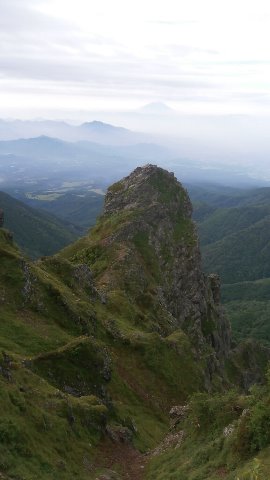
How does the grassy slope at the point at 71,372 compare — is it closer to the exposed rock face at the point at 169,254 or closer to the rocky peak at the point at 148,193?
the exposed rock face at the point at 169,254

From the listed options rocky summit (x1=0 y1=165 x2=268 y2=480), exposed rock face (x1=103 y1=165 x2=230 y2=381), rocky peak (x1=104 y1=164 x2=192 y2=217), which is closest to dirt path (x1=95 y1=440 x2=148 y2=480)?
rocky summit (x1=0 y1=165 x2=268 y2=480)

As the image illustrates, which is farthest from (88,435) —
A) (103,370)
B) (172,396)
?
(172,396)

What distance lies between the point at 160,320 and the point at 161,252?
1832 centimetres

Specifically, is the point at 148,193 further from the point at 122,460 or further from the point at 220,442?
the point at 220,442

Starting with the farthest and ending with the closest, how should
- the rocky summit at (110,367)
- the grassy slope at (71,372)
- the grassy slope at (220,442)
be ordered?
the rocky summit at (110,367)
the grassy slope at (71,372)
the grassy slope at (220,442)

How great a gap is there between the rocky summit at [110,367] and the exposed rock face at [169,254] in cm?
31

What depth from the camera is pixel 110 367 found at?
4181 centimetres

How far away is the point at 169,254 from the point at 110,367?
4765cm

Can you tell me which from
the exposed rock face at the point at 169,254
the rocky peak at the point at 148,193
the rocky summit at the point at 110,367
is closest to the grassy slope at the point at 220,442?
the rocky summit at the point at 110,367

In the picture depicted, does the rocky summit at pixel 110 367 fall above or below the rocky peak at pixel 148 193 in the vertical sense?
below

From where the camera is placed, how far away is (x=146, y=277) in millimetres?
76750

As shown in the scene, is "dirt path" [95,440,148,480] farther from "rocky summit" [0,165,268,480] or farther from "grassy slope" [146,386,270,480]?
"grassy slope" [146,386,270,480]

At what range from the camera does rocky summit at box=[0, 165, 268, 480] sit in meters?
25.6

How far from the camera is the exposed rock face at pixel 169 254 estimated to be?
79.8 m
